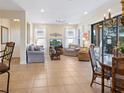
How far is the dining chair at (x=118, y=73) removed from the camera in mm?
2170

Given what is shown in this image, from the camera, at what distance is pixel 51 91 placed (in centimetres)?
359

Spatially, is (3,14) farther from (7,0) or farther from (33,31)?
(33,31)

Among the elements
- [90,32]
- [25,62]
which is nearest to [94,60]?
[25,62]

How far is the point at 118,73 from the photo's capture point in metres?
2.25

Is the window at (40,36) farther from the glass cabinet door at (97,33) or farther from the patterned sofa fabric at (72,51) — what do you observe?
the glass cabinet door at (97,33)

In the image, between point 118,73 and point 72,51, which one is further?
point 72,51

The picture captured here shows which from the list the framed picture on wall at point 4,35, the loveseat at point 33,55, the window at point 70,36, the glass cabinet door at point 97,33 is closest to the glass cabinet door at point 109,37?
the glass cabinet door at point 97,33

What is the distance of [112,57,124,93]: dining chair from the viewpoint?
2170mm

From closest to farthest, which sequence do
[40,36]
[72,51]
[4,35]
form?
[4,35] < [72,51] < [40,36]

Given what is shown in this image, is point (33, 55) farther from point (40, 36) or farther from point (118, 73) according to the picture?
point (118, 73)

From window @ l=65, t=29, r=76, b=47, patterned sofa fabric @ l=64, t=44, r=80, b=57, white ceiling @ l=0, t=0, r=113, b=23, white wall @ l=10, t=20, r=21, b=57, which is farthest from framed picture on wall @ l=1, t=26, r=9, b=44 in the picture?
window @ l=65, t=29, r=76, b=47

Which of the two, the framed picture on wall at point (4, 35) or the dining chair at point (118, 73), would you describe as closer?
the dining chair at point (118, 73)

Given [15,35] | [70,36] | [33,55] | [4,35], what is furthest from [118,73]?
[70,36]

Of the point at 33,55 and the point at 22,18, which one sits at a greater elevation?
the point at 22,18
